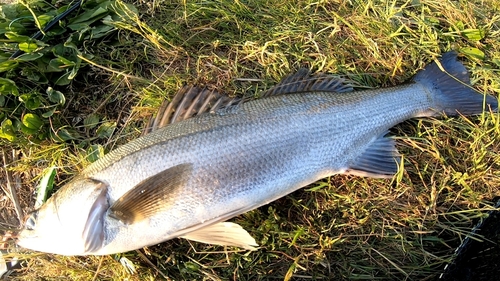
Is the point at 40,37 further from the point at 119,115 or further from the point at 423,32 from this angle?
the point at 423,32

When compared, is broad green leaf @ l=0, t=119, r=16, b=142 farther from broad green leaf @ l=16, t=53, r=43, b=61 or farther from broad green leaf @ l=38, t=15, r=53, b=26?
broad green leaf @ l=38, t=15, r=53, b=26

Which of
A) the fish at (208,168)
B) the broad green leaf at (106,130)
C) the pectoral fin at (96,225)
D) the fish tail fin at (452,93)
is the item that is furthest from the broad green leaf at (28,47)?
the fish tail fin at (452,93)

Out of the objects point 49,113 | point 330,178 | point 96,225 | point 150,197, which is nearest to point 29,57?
point 49,113

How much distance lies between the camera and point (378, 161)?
2.93 m

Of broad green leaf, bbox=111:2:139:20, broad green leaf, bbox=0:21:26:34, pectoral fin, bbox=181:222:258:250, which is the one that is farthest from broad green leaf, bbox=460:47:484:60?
broad green leaf, bbox=0:21:26:34

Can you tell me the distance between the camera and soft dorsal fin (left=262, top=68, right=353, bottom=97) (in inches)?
115

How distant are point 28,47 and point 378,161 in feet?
9.63

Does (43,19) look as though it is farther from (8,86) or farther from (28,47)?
(8,86)

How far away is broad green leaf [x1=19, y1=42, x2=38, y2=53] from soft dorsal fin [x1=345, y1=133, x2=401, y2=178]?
2.71 metres

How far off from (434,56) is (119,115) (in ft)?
8.89

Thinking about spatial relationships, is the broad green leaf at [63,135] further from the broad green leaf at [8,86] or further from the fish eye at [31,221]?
the fish eye at [31,221]

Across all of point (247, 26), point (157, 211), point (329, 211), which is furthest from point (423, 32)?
point (157, 211)

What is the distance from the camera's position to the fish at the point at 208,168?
99.2 inches

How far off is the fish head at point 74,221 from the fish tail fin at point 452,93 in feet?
8.32
